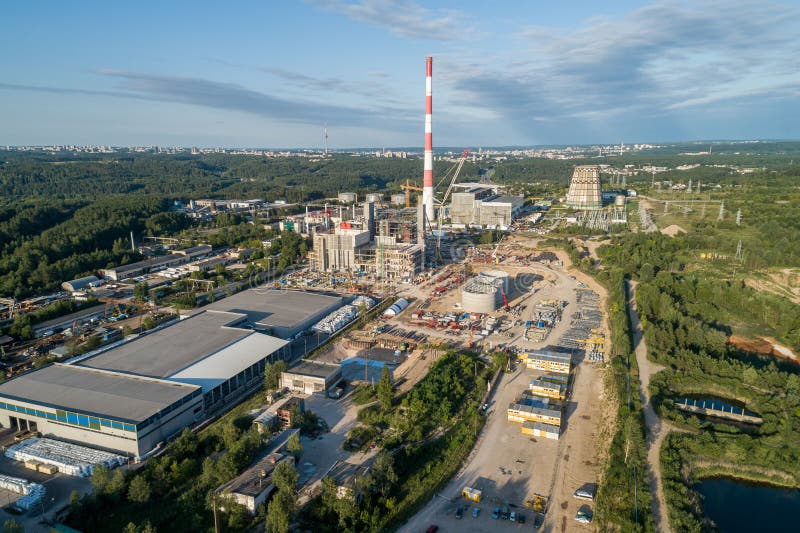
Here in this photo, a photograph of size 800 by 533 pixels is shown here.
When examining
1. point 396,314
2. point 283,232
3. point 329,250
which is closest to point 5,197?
point 283,232

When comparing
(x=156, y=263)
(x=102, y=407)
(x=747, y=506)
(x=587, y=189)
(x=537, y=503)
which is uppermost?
(x=587, y=189)

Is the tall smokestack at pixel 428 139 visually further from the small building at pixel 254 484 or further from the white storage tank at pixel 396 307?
the small building at pixel 254 484

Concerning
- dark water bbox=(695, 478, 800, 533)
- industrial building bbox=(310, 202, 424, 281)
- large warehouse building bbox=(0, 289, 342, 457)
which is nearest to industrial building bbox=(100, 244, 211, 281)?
industrial building bbox=(310, 202, 424, 281)

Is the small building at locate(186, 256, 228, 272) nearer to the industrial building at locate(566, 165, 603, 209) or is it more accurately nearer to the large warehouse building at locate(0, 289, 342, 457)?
the large warehouse building at locate(0, 289, 342, 457)

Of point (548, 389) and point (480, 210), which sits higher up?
point (480, 210)

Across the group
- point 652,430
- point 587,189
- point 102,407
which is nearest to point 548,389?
point 652,430

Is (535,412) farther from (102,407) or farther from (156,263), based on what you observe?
(156,263)

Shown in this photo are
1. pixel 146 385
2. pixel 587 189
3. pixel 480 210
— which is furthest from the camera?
pixel 587 189
